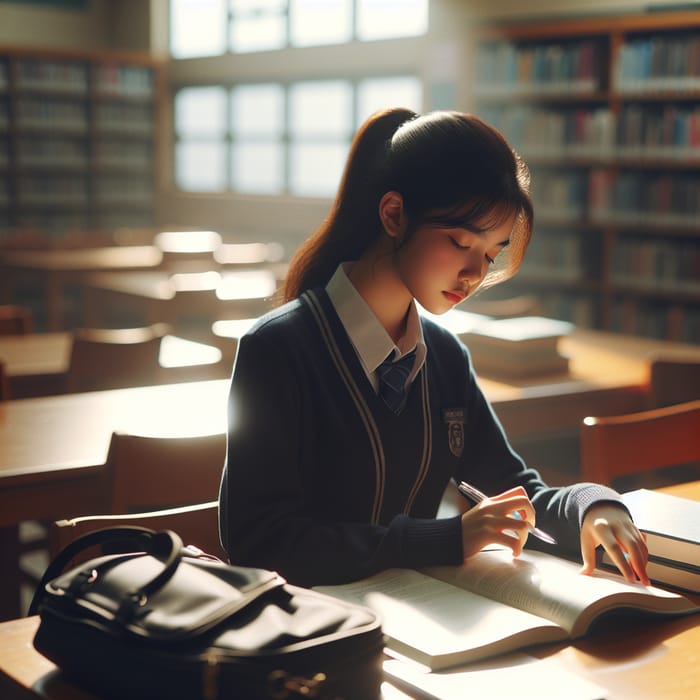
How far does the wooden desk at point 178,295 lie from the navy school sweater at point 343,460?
2.68 metres

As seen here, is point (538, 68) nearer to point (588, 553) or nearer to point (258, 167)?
point (258, 167)

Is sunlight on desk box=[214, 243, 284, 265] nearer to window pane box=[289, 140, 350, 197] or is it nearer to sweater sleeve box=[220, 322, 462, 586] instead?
window pane box=[289, 140, 350, 197]

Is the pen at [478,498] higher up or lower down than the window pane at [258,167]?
lower down

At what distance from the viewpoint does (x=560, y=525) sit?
139 cm

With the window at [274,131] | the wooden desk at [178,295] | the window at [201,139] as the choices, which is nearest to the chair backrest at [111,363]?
the wooden desk at [178,295]

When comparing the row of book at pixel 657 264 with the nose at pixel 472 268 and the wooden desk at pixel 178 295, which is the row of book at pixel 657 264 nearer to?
the wooden desk at pixel 178 295

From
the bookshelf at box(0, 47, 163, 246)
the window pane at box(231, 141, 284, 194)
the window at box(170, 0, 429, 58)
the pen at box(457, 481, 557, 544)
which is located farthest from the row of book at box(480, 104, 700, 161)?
the pen at box(457, 481, 557, 544)

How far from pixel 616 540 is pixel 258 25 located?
8387mm

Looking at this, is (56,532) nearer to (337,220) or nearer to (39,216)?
(337,220)

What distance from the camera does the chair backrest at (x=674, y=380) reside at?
273cm

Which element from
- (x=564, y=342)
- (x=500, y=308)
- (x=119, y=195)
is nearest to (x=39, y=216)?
(x=119, y=195)

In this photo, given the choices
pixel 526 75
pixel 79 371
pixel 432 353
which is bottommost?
pixel 79 371

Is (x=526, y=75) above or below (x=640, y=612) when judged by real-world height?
above

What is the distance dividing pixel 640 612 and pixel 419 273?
1.58ft
